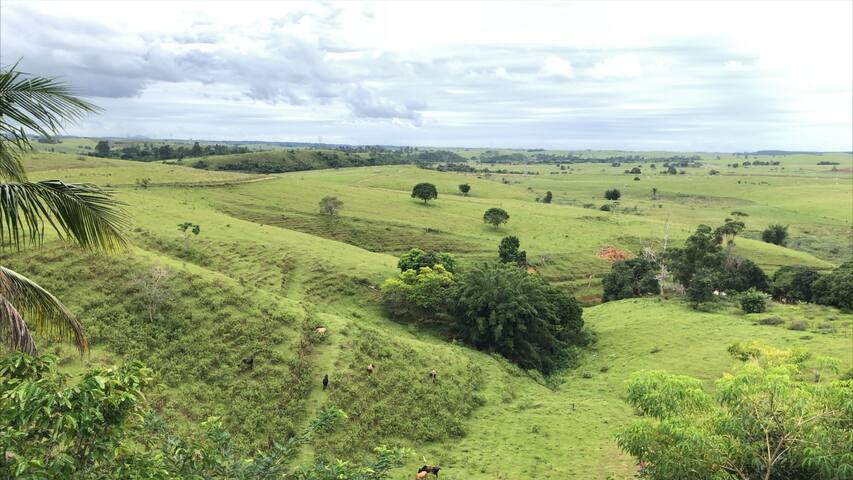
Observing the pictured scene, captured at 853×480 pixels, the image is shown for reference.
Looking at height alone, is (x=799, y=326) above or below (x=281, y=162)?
below

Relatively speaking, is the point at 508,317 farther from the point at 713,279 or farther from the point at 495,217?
the point at 495,217

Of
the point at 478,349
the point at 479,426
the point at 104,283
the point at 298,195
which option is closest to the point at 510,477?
the point at 479,426

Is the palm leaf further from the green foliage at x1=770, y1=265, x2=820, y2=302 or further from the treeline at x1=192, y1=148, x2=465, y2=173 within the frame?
the treeline at x1=192, y1=148, x2=465, y2=173

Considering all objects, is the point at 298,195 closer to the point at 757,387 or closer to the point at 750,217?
the point at 757,387

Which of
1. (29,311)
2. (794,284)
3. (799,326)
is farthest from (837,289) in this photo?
(29,311)

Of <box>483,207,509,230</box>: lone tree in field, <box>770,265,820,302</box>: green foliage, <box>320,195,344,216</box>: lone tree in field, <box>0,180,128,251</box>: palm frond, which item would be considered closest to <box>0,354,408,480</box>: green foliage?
<box>0,180,128,251</box>: palm frond

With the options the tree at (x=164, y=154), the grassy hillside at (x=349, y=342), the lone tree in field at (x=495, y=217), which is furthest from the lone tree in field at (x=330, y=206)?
the tree at (x=164, y=154)
